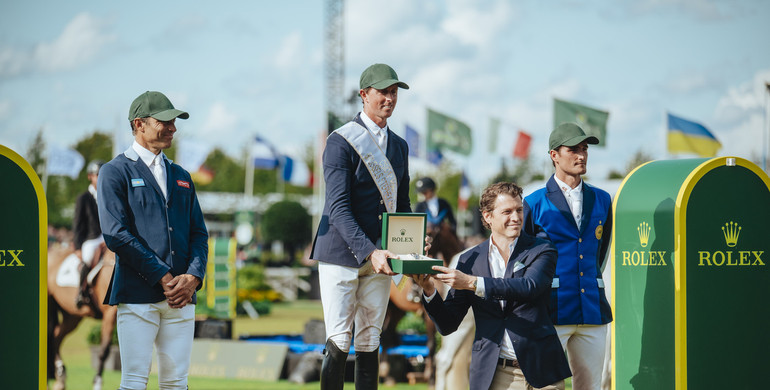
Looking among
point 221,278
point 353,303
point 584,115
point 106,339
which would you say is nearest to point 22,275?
point 353,303

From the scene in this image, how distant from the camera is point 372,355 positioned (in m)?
4.91

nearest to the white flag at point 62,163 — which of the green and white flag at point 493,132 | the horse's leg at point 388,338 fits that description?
the green and white flag at point 493,132

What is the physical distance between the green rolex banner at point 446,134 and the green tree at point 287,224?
1315cm

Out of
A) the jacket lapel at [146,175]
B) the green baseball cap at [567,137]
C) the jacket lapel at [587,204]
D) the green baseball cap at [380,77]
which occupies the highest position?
the green baseball cap at [380,77]

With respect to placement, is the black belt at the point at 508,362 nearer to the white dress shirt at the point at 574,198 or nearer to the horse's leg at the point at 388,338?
the white dress shirt at the point at 574,198

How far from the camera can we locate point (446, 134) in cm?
2327

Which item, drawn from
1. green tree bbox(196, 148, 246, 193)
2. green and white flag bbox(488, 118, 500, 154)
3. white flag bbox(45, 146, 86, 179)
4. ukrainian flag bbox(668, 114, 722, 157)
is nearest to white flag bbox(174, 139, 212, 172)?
white flag bbox(45, 146, 86, 179)

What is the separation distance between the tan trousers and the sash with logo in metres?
1.19

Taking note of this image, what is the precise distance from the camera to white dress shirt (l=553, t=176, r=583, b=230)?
16.4 feet

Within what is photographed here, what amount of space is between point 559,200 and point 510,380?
1212 millimetres

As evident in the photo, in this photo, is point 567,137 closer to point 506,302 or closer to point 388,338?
point 506,302

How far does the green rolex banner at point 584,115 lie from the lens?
736 inches

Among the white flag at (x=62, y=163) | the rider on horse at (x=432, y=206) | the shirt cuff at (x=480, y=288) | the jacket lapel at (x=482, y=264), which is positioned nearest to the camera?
the shirt cuff at (x=480, y=288)

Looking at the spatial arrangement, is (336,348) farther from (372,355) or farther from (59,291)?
(59,291)
